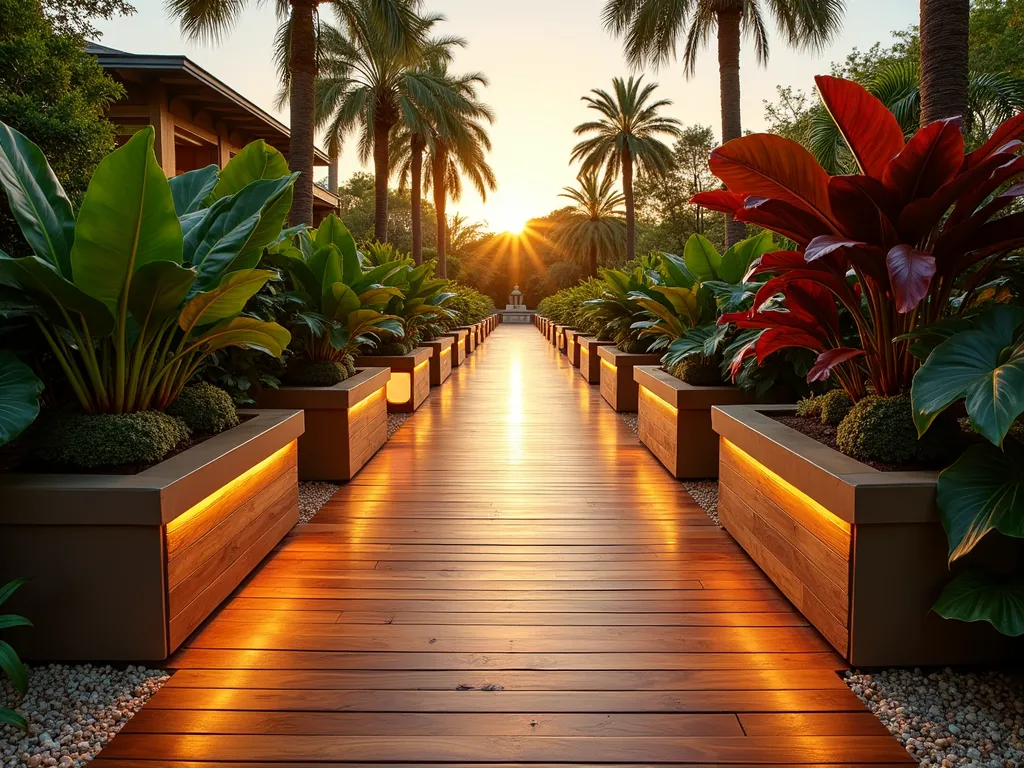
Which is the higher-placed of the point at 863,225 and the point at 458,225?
the point at 458,225

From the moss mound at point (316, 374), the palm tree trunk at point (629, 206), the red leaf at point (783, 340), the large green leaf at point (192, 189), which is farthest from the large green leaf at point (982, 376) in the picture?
the palm tree trunk at point (629, 206)

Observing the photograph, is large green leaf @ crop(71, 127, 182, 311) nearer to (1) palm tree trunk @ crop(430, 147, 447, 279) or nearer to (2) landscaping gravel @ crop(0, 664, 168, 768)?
(2) landscaping gravel @ crop(0, 664, 168, 768)

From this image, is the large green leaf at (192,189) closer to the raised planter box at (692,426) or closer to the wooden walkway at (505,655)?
the wooden walkway at (505,655)

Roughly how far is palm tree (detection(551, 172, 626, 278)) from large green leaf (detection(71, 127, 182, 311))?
35.1 metres

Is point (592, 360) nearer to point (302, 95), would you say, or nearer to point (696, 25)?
point (302, 95)

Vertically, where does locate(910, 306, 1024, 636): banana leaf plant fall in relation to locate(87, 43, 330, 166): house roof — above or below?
below

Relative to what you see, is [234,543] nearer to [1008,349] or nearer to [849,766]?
[849,766]

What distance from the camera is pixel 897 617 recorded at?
2.42m

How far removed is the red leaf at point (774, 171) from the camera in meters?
2.81

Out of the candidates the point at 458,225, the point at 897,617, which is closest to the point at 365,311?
the point at 897,617

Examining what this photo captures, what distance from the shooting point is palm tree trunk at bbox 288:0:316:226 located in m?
8.59

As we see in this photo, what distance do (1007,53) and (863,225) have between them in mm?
24276

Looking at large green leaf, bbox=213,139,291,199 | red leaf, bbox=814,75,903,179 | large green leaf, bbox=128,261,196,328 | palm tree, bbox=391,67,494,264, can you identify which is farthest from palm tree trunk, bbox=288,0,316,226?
palm tree, bbox=391,67,494,264

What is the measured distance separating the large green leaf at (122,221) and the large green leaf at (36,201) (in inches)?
8.9
